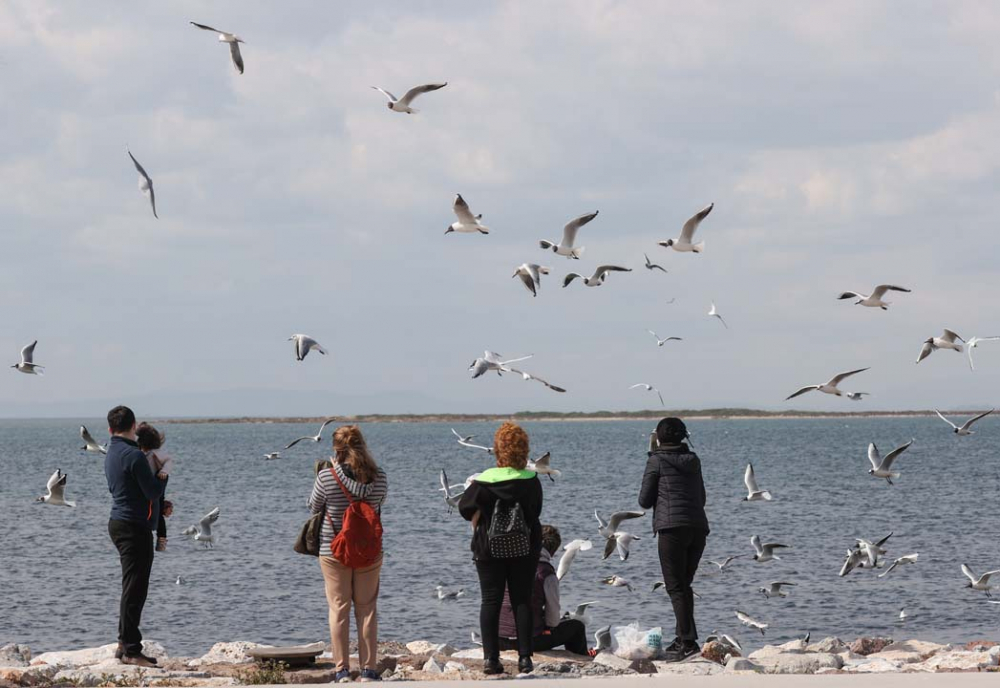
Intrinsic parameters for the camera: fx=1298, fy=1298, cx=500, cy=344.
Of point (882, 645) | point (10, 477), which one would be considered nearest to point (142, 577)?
point (882, 645)

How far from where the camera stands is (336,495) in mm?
8656

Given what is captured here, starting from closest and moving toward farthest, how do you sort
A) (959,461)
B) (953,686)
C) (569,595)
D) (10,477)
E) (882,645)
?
(953,686) < (882,645) < (569,595) < (10,477) < (959,461)

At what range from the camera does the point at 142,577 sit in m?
9.77

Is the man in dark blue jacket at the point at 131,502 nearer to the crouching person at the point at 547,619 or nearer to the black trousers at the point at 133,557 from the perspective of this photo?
the black trousers at the point at 133,557

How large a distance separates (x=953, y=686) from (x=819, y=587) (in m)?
14.5

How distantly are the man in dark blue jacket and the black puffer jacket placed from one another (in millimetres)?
3734

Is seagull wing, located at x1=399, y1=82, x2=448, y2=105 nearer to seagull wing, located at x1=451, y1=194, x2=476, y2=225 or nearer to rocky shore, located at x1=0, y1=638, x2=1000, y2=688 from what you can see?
seagull wing, located at x1=451, y1=194, x2=476, y2=225

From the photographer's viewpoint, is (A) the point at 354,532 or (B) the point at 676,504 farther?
(B) the point at 676,504

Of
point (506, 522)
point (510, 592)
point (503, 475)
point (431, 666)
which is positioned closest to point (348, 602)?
point (510, 592)

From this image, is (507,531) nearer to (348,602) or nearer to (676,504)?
(348,602)

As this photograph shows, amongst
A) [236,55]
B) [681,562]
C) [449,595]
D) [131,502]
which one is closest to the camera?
[131,502]

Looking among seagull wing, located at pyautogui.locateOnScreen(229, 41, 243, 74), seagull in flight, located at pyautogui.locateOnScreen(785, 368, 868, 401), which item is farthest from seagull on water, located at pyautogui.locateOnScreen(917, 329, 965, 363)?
seagull wing, located at pyautogui.locateOnScreen(229, 41, 243, 74)

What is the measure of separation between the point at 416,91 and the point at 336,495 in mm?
8694

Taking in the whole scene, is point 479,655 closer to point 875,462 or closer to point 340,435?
point 340,435
